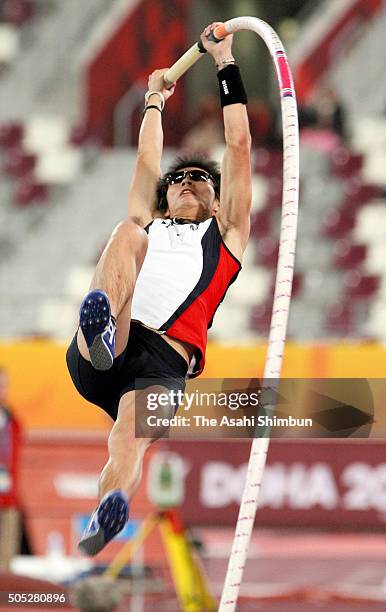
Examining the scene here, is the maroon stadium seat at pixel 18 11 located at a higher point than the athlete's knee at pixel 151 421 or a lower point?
higher

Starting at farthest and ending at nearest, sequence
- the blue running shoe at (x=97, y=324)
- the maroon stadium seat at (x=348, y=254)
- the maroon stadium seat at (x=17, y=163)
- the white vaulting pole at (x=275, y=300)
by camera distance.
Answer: the maroon stadium seat at (x=17, y=163)
the maroon stadium seat at (x=348, y=254)
the white vaulting pole at (x=275, y=300)
the blue running shoe at (x=97, y=324)

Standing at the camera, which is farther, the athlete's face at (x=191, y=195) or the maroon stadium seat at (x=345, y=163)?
the maroon stadium seat at (x=345, y=163)

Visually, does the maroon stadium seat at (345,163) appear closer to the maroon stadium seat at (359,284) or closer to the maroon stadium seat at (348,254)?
the maroon stadium seat at (348,254)

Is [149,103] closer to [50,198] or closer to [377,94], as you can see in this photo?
[50,198]

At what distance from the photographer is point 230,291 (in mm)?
13242

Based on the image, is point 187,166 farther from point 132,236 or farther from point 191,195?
point 132,236

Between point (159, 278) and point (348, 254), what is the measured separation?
28.8 feet

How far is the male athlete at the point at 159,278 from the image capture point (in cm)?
495

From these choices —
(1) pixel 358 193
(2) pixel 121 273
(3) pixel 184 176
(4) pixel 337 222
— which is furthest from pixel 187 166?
(1) pixel 358 193

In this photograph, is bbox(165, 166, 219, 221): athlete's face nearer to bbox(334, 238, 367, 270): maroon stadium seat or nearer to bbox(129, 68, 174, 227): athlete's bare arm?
bbox(129, 68, 174, 227): athlete's bare arm

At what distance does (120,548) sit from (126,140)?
25.2ft

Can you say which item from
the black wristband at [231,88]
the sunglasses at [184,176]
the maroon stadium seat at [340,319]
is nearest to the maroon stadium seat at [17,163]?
the maroon stadium seat at [340,319]

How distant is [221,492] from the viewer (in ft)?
36.7

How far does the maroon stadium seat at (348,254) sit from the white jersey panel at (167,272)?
27.6 ft
